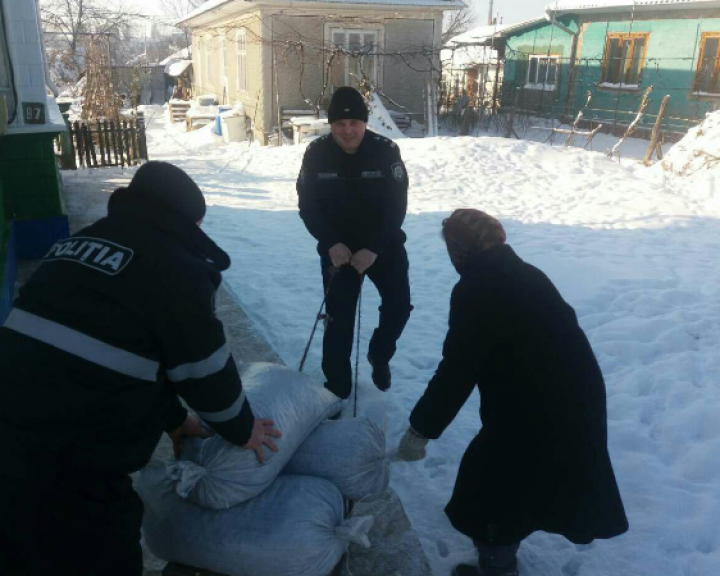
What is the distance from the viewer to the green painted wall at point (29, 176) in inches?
217

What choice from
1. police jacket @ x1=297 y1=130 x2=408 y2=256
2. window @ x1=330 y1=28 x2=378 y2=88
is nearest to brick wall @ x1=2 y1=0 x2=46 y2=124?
police jacket @ x1=297 y1=130 x2=408 y2=256

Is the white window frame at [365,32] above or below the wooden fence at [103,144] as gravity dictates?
above

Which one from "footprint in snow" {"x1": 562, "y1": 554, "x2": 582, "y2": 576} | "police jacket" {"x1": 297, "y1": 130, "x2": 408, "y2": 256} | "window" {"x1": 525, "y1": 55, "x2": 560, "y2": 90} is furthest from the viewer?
"window" {"x1": 525, "y1": 55, "x2": 560, "y2": 90}

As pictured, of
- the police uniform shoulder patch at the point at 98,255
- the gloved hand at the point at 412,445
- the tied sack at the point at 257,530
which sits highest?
the police uniform shoulder patch at the point at 98,255

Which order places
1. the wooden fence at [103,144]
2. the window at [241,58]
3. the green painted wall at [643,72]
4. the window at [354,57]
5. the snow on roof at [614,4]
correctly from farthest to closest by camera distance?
the window at [241,58], the green painted wall at [643,72], the window at [354,57], the snow on roof at [614,4], the wooden fence at [103,144]

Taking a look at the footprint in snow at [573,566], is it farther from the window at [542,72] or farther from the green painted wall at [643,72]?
the window at [542,72]

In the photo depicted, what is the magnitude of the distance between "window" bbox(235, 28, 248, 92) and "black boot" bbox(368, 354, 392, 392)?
1566 cm

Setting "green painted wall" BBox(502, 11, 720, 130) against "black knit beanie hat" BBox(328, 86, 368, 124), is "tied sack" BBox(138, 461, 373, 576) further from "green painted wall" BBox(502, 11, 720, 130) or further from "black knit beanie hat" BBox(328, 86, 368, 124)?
"green painted wall" BBox(502, 11, 720, 130)

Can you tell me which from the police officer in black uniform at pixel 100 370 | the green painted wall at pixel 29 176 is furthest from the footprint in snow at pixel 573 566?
the green painted wall at pixel 29 176

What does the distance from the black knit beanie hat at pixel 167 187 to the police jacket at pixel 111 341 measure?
1.1 inches

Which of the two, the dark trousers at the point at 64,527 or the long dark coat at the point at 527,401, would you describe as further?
the long dark coat at the point at 527,401

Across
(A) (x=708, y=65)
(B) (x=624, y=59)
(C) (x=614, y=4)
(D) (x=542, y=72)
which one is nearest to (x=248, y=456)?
(A) (x=708, y=65)

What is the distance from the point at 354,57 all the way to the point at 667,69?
28.7ft

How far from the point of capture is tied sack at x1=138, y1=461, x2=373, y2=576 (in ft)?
6.39
